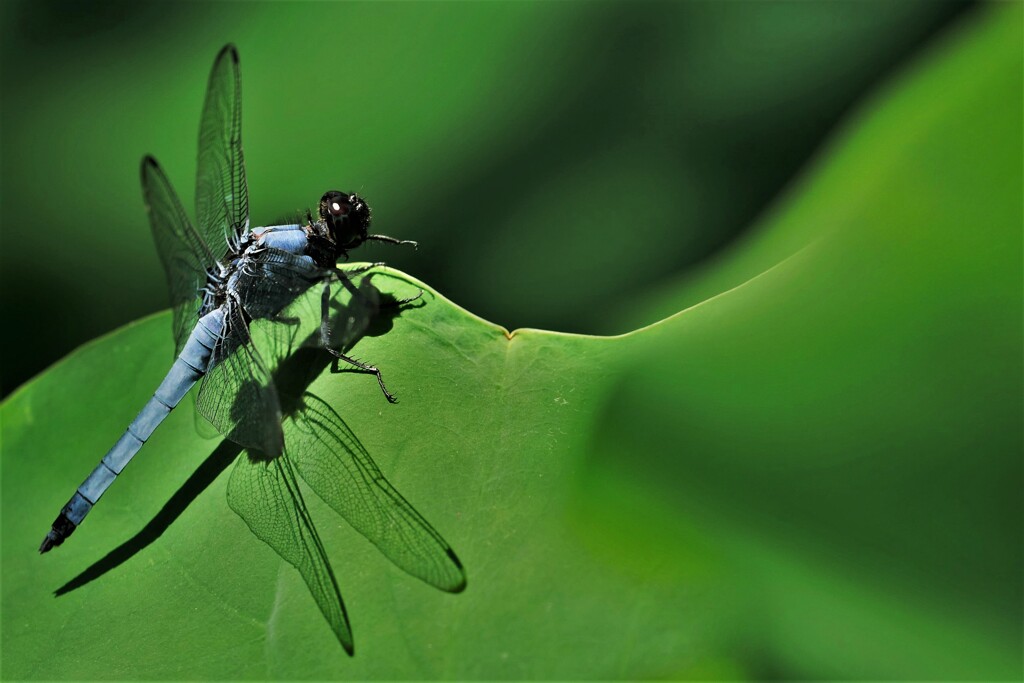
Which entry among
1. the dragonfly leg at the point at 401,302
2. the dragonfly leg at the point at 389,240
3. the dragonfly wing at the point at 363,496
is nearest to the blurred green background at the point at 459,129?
the dragonfly leg at the point at 389,240

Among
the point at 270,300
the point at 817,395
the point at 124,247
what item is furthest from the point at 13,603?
the point at 817,395

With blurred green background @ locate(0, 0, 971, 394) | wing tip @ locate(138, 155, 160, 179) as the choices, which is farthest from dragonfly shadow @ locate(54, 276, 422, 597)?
wing tip @ locate(138, 155, 160, 179)

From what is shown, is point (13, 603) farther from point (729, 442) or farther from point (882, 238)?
point (882, 238)

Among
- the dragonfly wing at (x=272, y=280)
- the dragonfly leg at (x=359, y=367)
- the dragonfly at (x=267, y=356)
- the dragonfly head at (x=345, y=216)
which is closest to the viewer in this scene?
the dragonfly at (x=267, y=356)

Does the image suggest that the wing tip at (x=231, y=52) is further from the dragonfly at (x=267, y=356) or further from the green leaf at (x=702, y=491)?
the green leaf at (x=702, y=491)

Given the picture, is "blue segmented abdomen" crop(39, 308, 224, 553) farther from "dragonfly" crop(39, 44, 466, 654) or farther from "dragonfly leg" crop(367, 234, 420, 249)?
"dragonfly leg" crop(367, 234, 420, 249)

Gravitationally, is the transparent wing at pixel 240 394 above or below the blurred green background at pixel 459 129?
below
